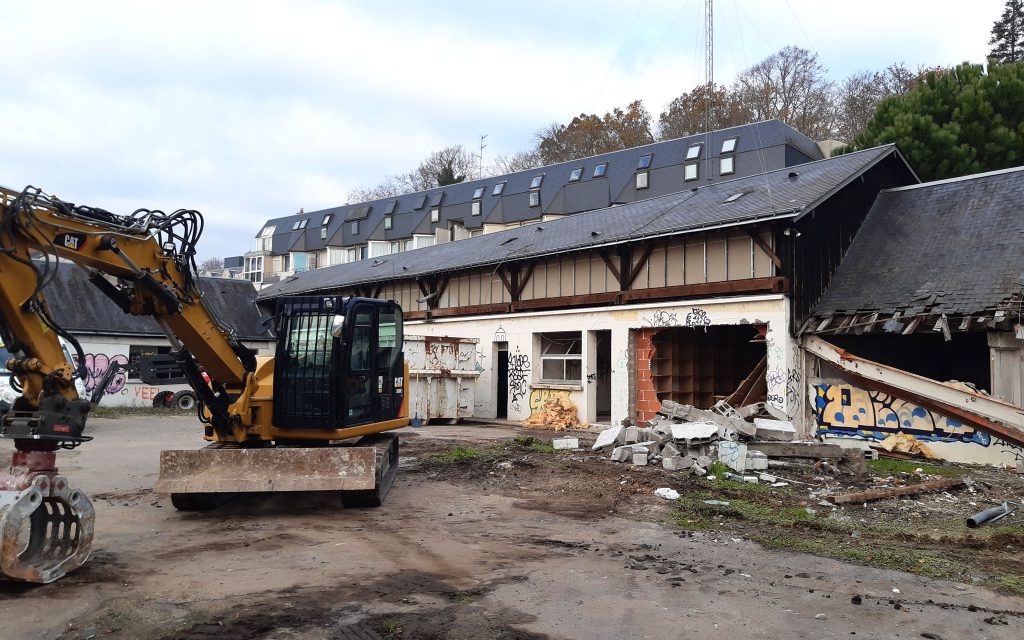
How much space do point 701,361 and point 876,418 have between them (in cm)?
670

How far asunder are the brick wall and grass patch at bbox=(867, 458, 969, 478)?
658 centimetres

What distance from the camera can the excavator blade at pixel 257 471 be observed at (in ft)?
29.4

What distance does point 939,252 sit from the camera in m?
17.4

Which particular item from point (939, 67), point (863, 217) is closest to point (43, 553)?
point (863, 217)

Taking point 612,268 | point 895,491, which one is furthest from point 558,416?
point 895,491

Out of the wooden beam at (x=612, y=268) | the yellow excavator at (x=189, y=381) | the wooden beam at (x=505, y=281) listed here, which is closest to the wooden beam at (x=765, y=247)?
the wooden beam at (x=612, y=268)

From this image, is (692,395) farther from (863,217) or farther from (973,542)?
(973,542)

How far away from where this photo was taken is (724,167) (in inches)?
1479

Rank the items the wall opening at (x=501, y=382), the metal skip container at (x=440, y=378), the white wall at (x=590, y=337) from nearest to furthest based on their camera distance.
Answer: the white wall at (x=590, y=337)
the metal skip container at (x=440, y=378)
the wall opening at (x=501, y=382)

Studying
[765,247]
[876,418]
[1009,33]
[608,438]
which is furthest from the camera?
[1009,33]

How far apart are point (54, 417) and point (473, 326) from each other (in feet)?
66.3

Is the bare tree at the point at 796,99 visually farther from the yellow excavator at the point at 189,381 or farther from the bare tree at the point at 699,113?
the yellow excavator at the point at 189,381

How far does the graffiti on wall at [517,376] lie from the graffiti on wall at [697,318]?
645 centimetres

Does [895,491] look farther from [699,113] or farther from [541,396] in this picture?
[699,113]
